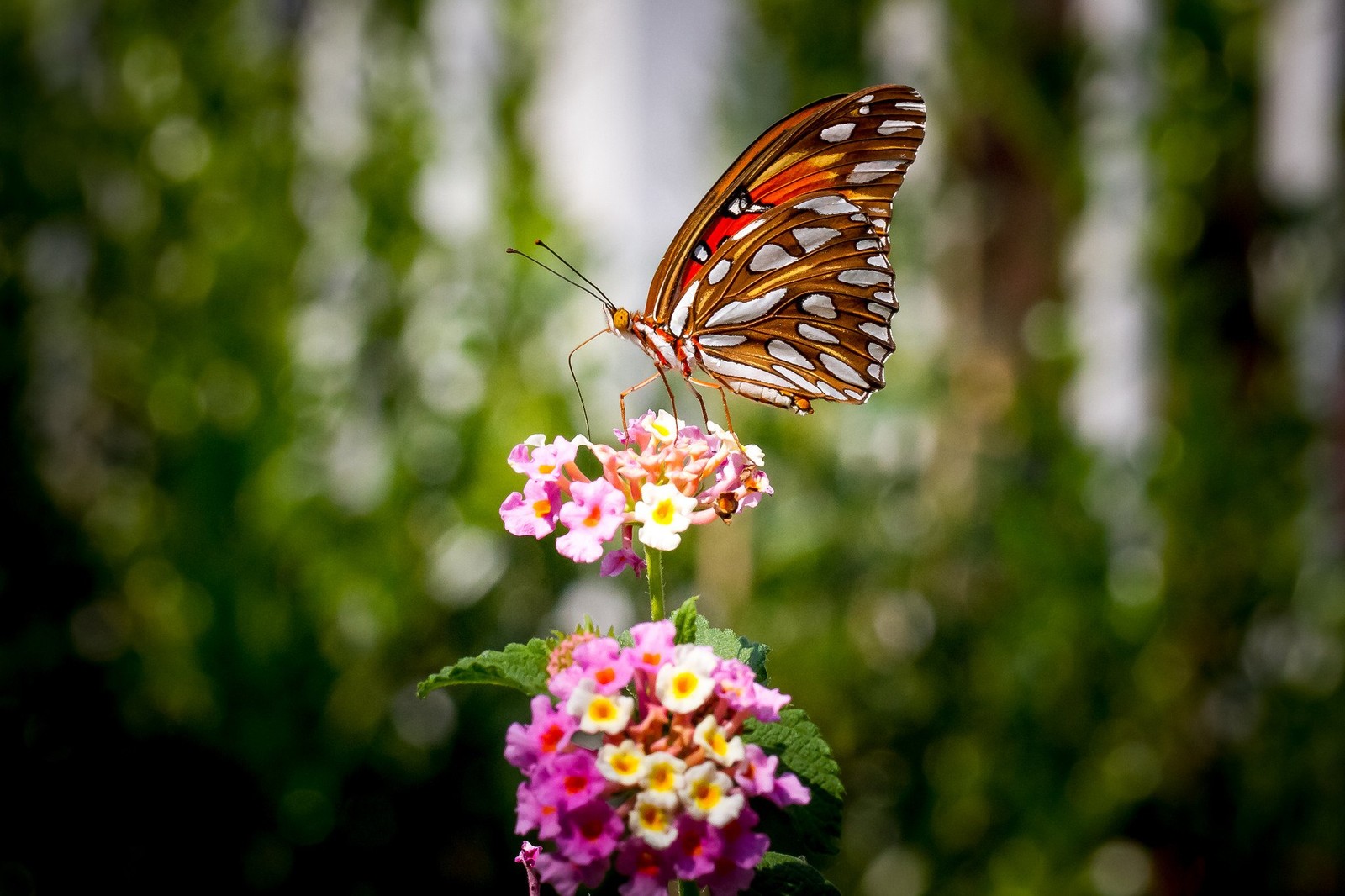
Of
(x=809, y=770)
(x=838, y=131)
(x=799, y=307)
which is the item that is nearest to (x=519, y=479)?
(x=799, y=307)

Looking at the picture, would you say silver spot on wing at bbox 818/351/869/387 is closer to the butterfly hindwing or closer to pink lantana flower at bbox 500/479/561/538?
the butterfly hindwing

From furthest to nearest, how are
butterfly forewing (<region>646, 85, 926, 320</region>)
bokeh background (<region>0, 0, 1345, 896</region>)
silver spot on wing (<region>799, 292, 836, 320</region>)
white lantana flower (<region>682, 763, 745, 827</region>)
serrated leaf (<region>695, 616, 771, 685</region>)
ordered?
bokeh background (<region>0, 0, 1345, 896</region>)
silver spot on wing (<region>799, 292, 836, 320</region>)
butterfly forewing (<region>646, 85, 926, 320</region>)
serrated leaf (<region>695, 616, 771, 685</region>)
white lantana flower (<region>682, 763, 745, 827</region>)

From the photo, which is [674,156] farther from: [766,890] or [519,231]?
[766,890]

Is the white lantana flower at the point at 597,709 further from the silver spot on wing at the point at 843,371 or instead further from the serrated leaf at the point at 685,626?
the silver spot on wing at the point at 843,371

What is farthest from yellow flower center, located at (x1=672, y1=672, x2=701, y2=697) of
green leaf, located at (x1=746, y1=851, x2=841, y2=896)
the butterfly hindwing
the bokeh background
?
the bokeh background

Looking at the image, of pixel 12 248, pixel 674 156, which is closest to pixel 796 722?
pixel 674 156

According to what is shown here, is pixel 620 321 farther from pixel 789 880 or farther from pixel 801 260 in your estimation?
pixel 789 880
